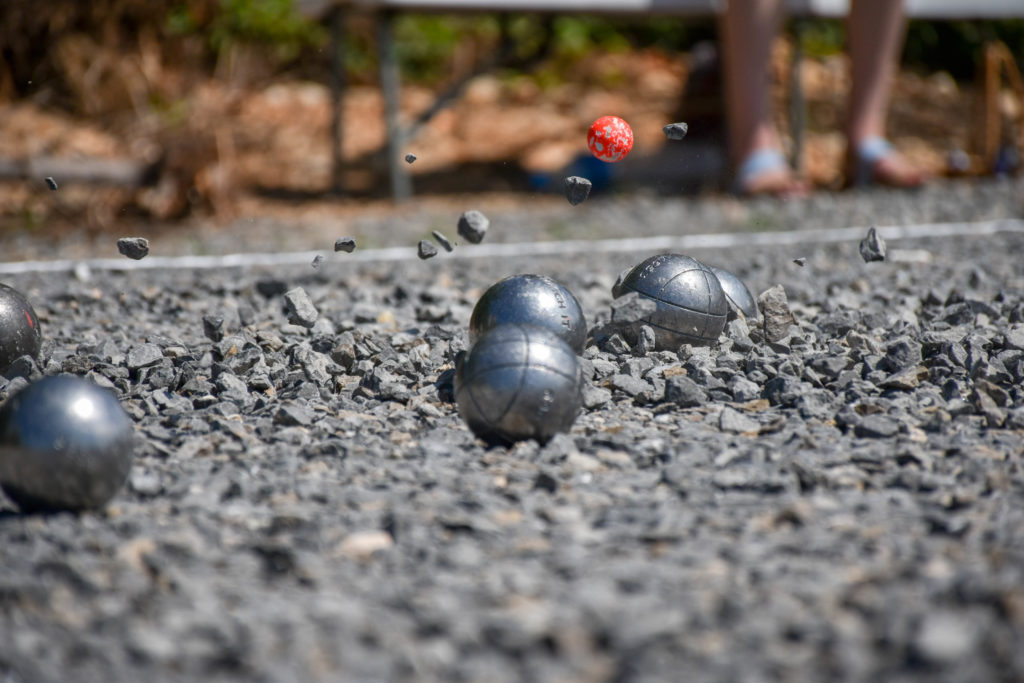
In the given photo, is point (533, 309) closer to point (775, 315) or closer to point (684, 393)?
point (684, 393)

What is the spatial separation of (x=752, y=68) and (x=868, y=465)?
17.7 ft

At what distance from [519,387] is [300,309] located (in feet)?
5.00

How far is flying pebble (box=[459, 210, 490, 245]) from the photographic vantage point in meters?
4.32

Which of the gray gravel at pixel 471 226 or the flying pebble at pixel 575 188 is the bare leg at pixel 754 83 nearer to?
the gray gravel at pixel 471 226

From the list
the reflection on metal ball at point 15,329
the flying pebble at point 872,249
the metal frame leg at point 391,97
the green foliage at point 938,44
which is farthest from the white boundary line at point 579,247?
the green foliage at point 938,44

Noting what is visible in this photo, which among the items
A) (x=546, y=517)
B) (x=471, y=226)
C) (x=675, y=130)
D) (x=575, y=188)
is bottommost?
(x=546, y=517)

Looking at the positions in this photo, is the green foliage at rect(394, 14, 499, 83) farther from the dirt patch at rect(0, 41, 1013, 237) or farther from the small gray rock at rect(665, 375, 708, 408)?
the small gray rock at rect(665, 375, 708, 408)

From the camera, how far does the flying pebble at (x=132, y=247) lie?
4.09 meters

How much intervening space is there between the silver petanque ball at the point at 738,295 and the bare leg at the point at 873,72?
170 inches

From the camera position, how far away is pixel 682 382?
3.23 m

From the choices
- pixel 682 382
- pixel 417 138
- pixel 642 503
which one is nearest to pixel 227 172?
pixel 417 138

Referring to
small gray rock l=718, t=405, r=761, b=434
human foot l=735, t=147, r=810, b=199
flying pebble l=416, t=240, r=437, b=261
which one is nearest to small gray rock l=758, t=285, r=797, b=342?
small gray rock l=718, t=405, r=761, b=434

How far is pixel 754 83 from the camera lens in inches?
295

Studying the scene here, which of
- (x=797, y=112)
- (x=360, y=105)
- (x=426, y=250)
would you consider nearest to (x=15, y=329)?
(x=426, y=250)
